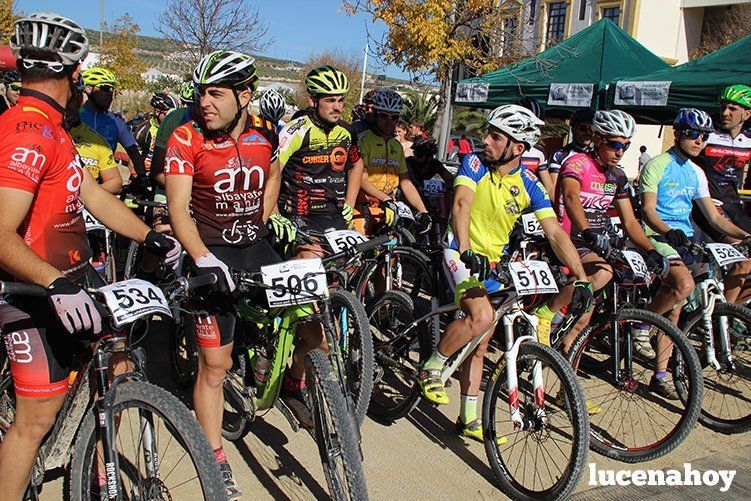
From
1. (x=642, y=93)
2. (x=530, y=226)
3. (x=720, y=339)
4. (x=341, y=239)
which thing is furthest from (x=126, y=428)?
(x=642, y=93)

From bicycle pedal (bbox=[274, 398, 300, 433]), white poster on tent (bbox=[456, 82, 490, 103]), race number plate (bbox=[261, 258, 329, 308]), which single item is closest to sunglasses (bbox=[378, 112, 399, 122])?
race number plate (bbox=[261, 258, 329, 308])

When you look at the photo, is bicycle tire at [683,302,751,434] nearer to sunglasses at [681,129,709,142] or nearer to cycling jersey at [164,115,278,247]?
sunglasses at [681,129,709,142]

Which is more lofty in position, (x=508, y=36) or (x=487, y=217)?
(x=508, y=36)

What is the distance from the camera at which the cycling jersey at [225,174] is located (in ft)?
11.5

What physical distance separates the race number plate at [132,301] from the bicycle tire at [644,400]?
3097 millimetres

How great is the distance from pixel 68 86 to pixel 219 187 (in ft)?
3.43

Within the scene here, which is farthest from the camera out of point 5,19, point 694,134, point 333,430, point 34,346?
point 5,19

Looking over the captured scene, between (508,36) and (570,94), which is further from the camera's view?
(508,36)

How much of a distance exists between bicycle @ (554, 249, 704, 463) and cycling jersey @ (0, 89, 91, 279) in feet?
11.2

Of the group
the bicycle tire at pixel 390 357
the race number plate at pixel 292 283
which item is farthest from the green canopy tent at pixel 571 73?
the race number plate at pixel 292 283

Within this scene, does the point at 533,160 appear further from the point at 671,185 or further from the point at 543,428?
the point at 543,428

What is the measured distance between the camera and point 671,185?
568 centimetres

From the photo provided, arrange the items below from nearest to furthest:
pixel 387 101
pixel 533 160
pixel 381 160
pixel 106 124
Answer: pixel 387 101 → pixel 381 160 → pixel 106 124 → pixel 533 160

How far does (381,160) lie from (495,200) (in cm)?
284
